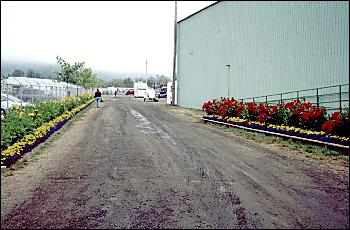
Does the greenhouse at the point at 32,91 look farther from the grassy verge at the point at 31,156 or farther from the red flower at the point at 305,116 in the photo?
the red flower at the point at 305,116

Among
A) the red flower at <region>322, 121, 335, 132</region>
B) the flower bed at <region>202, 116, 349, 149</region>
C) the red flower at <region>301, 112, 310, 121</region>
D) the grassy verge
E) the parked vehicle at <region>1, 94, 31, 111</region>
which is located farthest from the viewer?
the parked vehicle at <region>1, 94, 31, 111</region>

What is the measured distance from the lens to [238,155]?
28.4ft

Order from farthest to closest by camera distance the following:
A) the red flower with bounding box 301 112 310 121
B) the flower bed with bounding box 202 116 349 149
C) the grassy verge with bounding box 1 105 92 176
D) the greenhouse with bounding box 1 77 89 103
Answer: the greenhouse with bounding box 1 77 89 103, the red flower with bounding box 301 112 310 121, the flower bed with bounding box 202 116 349 149, the grassy verge with bounding box 1 105 92 176

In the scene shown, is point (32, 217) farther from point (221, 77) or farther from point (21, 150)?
point (221, 77)

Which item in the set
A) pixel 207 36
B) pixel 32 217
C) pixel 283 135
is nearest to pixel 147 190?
pixel 32 217

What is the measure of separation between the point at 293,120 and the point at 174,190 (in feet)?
25.1

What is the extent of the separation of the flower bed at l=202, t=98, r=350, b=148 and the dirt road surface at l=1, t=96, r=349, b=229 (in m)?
1.63

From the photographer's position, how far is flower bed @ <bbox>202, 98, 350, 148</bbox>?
9.39 meters

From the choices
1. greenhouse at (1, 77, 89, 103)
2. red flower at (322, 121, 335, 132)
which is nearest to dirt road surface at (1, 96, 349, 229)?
red flower at (322, 121, 335, 132)

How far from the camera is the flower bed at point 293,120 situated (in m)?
9.39

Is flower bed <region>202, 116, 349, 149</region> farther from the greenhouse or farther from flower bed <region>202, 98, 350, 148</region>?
the greenhouse

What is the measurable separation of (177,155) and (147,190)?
3.08m

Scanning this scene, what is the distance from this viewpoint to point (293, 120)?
11.8 m

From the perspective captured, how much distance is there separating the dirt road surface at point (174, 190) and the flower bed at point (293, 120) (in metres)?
1.63
